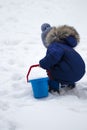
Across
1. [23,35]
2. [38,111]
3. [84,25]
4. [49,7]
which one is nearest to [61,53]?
[38,111]

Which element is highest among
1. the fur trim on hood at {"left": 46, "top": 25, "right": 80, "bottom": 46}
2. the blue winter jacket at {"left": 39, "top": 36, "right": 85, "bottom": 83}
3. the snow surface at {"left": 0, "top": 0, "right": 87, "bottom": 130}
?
Result: the fur trim on hood at {"left": 46, "top": 25, "right": 80, "bottom": 46}

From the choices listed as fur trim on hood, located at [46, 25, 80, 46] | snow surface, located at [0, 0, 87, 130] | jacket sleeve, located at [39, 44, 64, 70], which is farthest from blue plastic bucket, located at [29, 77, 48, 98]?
fur trim on hood, located at [46, 25, 80, 46]

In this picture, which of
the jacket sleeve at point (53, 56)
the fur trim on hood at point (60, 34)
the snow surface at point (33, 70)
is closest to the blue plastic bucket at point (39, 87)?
the snow surface at point (33, 70)

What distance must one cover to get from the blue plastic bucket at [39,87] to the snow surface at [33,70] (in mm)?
58

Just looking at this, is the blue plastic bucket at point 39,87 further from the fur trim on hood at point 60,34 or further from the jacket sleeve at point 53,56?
the fur trim on hood at point 60,34

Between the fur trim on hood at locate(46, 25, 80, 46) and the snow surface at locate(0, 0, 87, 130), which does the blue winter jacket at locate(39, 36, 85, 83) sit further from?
the snow surface at locate(0, 0, 87, 130)

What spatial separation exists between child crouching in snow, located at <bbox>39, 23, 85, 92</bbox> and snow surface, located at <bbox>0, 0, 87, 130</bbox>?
6.7 inches

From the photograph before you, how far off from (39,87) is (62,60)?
1.27ft

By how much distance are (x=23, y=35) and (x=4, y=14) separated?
3.63ft

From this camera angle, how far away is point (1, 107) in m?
3.06

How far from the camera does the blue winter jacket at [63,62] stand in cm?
326

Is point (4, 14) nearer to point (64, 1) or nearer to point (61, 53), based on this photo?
point (64, 1)

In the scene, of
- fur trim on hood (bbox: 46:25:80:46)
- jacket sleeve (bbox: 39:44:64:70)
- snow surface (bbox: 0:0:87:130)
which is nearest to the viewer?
snow surface (bbox: 0:0:87:130)

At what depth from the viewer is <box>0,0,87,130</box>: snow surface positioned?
2.80 metres
